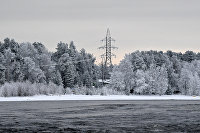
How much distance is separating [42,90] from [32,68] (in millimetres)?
26516

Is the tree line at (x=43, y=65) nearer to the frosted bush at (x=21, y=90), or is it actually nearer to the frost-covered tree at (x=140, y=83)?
the frost-covered tree at (x=140, y=83)

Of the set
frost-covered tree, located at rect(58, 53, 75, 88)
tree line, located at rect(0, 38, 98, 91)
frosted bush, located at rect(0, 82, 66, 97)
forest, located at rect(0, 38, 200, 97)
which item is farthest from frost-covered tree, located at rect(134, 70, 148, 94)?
frosted bush, located at rect(0, 82, 66, 97)

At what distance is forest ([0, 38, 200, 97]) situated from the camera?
96.8m

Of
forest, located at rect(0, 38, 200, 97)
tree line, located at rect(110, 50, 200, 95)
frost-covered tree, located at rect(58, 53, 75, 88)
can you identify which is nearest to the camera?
forest, located at rect(0, 38, 200, 97)

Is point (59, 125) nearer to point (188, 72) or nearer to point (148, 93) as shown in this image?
point (148, 93)

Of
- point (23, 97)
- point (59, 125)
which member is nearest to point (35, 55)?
point (23, 97)

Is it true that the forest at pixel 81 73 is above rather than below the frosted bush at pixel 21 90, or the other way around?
above

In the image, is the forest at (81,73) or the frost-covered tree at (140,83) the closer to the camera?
the forest at (81,73)

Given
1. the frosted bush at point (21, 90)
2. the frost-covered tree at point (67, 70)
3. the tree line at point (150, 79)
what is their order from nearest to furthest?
the frosted bush at point (21, 90) < the tree line at point (150, 79) < the frost-covered tree at point (67, 70)

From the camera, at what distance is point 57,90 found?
7562cm

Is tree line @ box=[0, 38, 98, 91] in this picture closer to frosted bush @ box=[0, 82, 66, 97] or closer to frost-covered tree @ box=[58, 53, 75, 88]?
frost-covered tree @ box=[58, 53, 75, 88]

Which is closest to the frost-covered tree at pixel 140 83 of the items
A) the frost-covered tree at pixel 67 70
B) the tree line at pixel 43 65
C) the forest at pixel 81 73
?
the forest at pixel 81 73

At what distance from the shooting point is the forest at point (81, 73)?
318ft

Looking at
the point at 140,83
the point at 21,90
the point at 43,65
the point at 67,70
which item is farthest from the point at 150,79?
the point at 21,90
